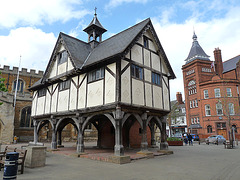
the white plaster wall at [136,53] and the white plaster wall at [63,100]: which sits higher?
the white plaster wall at [136,53]

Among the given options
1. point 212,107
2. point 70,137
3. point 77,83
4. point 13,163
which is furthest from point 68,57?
point 212,107

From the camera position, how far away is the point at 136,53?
483 inches

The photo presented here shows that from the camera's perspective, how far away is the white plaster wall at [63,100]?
1401 centimetres

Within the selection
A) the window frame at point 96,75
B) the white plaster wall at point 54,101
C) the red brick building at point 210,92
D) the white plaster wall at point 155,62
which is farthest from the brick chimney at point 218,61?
the white plaster wall at point 54,101

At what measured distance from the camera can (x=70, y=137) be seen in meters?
28.0

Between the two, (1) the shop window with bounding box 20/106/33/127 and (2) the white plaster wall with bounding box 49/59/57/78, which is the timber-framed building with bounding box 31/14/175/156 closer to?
(2) the white plaster wall with bounding box 49/59/57/78

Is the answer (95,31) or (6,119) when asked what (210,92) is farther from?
(6,119)

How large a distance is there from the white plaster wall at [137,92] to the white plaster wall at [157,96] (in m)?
1.61

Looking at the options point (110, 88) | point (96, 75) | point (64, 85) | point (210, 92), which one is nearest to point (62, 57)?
point (64, 85)

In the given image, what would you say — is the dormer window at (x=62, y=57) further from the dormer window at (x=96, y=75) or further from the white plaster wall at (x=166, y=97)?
the white plaster wall at (x=166, y=97)

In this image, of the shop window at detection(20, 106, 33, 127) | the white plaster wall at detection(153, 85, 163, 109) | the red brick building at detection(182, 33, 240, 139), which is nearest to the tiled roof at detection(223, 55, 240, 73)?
the red brick building at detection(182, 33, 240, 139)

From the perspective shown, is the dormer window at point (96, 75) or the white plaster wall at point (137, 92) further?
the dormer window at point (96, 75)

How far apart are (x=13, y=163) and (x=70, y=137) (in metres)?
23.8

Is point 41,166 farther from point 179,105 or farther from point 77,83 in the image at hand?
point 179,105
